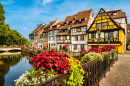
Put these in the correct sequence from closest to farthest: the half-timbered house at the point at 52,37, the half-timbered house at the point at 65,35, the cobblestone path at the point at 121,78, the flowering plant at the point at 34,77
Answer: the flowering plant at the point at 34,77 → the cobblestone path at the point at 121,78 → the half-timbered house at the point at 65,35 → the half-timbered house at the point at 52,37

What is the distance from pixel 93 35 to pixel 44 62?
25894 mm

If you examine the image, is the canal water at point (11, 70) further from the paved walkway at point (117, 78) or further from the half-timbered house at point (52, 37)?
the half-timbered house at point (52, 37)

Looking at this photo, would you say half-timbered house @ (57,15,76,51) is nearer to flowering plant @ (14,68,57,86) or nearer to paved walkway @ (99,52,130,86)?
paved walkway @ (99,52,130,86)

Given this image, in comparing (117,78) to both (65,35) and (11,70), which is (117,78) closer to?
(11,70)

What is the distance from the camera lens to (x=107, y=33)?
2512 cm

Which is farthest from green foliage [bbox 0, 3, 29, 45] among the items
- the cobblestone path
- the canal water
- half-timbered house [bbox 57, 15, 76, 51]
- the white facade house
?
the cobblestone path

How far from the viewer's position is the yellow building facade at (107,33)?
23519mm

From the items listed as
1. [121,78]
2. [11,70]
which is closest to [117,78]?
[121,78]

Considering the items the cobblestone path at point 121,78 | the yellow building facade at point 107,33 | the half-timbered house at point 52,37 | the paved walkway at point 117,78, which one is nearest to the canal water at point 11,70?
the paved walkway at point 117,78

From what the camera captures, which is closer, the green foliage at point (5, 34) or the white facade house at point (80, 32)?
the white facade house at point (80, 32)

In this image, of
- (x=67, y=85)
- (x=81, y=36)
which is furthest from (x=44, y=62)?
(x=81, y=36)

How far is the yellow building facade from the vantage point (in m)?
23.5

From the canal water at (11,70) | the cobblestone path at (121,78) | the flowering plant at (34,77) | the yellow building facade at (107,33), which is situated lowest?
the canal water at (11,70)

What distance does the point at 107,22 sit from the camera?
25.2 meters
